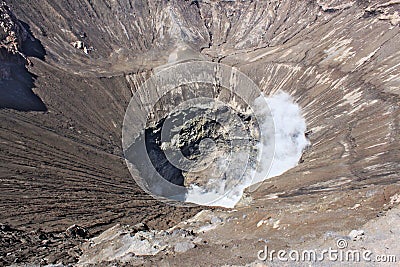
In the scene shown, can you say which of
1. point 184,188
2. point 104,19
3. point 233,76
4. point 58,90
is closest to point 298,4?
point 233,76

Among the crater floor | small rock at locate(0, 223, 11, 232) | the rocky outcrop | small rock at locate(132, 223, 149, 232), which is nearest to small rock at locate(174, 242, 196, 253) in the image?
the crater floor

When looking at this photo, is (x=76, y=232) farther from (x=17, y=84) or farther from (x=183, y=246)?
(x=17, y=84)

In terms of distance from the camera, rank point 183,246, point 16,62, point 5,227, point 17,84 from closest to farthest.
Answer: point 183,246
point 5,227
point 17,84
point 16,62

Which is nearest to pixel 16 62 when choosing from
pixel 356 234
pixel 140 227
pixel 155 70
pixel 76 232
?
pixel 155 70

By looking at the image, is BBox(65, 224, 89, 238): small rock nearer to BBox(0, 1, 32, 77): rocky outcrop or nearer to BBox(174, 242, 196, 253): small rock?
BBox(174, 242, 196, 253): small rock

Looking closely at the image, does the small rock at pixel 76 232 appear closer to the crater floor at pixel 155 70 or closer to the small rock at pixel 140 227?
the crater floor at pixel 155 70
